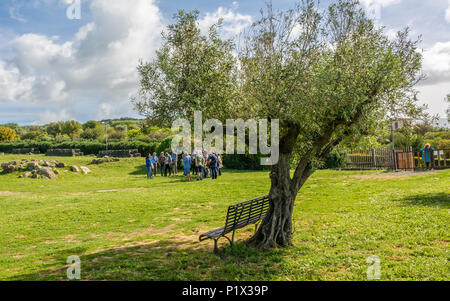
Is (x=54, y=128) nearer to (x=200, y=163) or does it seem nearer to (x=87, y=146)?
(x=87, y=146)

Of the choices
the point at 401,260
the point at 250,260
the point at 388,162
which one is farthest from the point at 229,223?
the point at 388,162

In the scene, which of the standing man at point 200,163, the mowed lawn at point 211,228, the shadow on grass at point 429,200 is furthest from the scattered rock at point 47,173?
the shadow on grass at point 429,200

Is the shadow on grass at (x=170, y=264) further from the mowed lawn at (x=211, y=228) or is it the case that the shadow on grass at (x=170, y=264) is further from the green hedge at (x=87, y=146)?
the green hedge at (x=87, y=146)

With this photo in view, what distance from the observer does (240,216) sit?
24.1 feet

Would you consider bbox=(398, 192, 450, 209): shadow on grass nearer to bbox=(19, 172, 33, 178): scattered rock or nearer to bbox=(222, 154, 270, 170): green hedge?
bbox=(222, 154, 270, 170): green hedge

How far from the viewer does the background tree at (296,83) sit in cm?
645

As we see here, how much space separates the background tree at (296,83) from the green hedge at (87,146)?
29.8 metres

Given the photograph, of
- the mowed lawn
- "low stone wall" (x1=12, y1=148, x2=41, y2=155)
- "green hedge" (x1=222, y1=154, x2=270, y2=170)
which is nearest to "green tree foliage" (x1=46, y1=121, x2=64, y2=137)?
"low stone wall" (x1=12, y1=148, x2=41, y2=155)

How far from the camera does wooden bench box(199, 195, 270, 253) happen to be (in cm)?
699

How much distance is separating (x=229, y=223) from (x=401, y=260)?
3.30 meters
